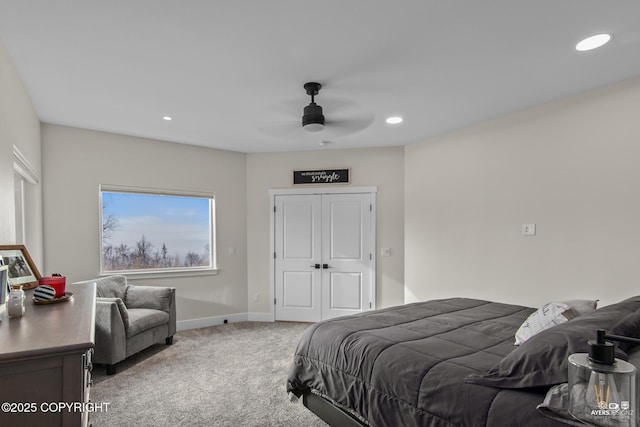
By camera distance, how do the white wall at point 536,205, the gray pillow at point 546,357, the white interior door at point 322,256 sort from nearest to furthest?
1. the gray pillow at point 546,357
2. the white wall at point 536,205
3. the white interior door at point 322,256

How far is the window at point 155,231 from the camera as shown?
458 centimetres

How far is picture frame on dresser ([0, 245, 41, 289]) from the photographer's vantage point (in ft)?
6.66

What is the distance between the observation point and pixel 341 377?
2.14 m

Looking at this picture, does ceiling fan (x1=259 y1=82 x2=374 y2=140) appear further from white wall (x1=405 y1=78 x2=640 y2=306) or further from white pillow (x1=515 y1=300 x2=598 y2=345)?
white pillow (x1=515 y1=300 x2=598 y2=345)

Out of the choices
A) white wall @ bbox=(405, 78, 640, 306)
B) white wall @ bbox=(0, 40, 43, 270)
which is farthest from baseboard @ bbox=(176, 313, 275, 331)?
white wall @ bbox=(405, 78, 640, 306)

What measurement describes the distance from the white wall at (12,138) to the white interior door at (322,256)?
2.90 metres

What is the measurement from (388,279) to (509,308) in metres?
2.30

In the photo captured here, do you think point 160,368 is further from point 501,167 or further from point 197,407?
point 501,167

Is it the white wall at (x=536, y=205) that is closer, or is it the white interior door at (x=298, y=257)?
the white wall at (x=536, y=205)

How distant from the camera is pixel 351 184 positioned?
5281mm

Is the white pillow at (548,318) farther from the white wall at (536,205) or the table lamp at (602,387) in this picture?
the white wall at (536,205)

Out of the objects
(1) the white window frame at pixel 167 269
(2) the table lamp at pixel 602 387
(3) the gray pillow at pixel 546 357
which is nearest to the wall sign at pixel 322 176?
(1) the white window frame at pixel 167 269

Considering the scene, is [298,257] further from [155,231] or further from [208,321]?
Answer: [155,231]

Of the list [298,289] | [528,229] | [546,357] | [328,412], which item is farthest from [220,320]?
[546,357]
